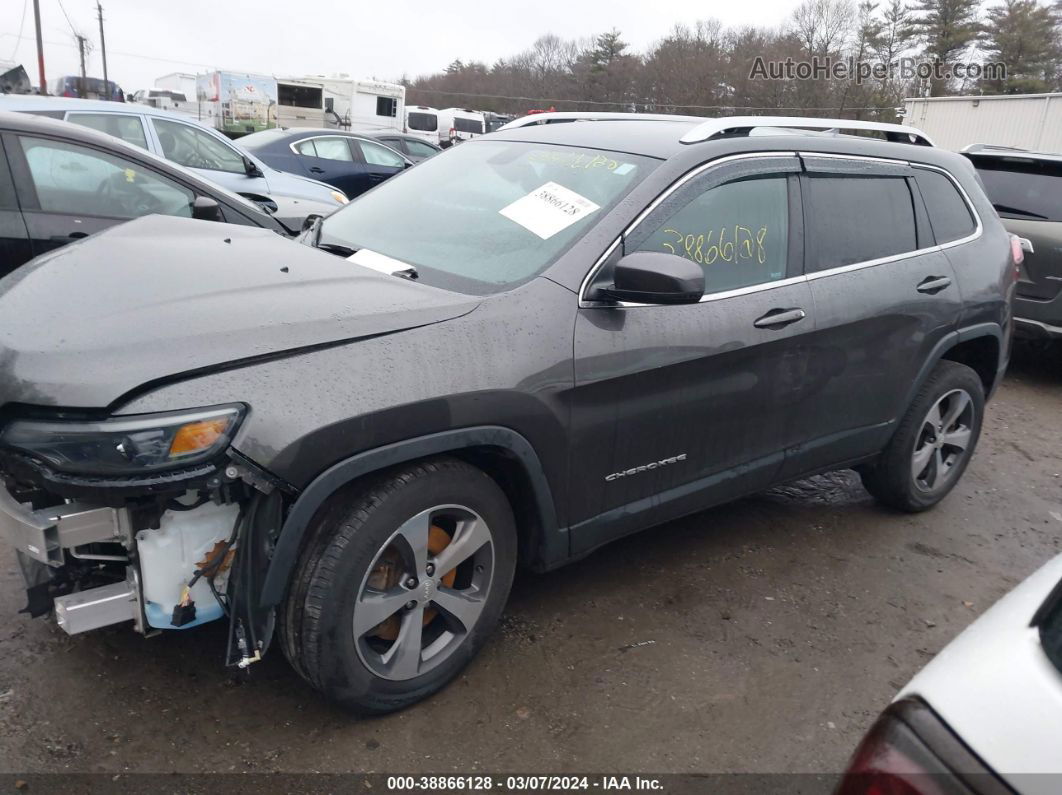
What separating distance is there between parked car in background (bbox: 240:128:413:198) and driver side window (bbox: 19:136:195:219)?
24.5 feet

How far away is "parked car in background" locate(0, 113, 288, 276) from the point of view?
177 inches

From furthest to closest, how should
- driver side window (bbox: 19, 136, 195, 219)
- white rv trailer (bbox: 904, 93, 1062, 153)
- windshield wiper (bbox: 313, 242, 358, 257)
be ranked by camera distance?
white rv trailer (bbox: 904, 93, 1062, 153) < driver side window (bbox: 19, 136, 195, 219) < windshield wiper (bbox: 313, 242, 358, 257)

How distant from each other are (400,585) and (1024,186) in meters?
6.94

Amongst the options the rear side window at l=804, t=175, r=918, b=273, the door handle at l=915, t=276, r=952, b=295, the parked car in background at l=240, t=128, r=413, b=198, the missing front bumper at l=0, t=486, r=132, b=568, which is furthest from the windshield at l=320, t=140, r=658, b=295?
the parked car in background at l=240, t=128, r=413, b=198

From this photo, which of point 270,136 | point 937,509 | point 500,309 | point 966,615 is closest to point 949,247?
point 937,509

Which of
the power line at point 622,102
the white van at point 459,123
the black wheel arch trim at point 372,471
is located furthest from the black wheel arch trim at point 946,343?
the power line at point 622,102

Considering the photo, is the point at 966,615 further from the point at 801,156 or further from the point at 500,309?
the point at 500,309

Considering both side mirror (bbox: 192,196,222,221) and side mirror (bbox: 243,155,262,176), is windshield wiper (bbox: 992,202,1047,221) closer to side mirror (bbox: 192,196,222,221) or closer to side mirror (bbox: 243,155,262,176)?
side mirror (bbox: 192,196,222,221)

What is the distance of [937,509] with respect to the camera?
454 cm

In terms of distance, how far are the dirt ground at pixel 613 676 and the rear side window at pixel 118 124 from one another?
5.39m

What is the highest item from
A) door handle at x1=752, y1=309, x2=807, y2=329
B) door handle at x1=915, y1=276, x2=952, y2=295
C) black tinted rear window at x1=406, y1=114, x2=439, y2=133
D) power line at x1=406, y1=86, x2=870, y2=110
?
power line at x1=406, y1=86, x2=870, y2=110

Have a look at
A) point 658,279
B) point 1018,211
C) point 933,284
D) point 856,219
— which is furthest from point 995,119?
point 658,279

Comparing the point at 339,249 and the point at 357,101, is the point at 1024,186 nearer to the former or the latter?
the point at 339,249

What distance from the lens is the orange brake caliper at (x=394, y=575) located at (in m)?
2.50
